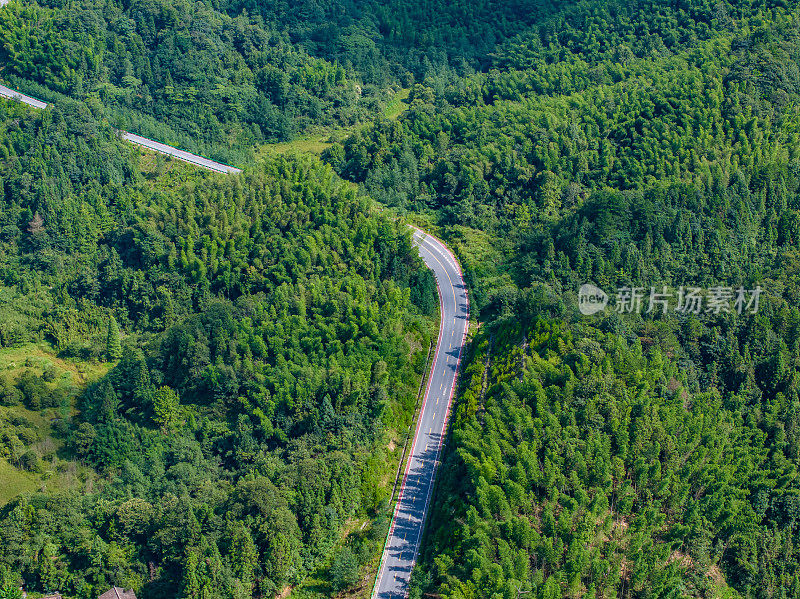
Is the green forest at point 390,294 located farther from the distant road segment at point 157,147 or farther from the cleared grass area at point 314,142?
the distant road segment at point 157,147

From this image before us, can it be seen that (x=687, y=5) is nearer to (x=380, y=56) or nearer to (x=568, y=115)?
(x=568, y=115)

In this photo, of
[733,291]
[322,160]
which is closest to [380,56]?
[322,160]

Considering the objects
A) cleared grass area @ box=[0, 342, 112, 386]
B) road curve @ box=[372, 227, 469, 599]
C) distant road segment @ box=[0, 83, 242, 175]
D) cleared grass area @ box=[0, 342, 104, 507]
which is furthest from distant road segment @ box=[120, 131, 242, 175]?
cleared grass area @ box=[0, 342, 104, 507]

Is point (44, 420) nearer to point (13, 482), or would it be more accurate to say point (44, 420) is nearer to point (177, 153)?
point (13, 482)

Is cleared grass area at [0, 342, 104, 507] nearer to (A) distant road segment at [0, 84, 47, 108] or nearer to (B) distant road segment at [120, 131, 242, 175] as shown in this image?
(B) distant road segment at [120, 131, 242, 175]

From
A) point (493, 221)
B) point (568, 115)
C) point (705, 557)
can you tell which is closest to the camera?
point (705, 557)

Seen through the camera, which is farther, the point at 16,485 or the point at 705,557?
the point at 16,485

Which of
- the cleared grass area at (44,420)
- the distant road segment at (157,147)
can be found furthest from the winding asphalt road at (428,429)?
the distant road segment at (157,147)

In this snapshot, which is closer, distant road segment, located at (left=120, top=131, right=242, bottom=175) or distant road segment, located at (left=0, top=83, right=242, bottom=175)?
distant road segment, located at (left=120, top=131, right=242, bottom=175)
